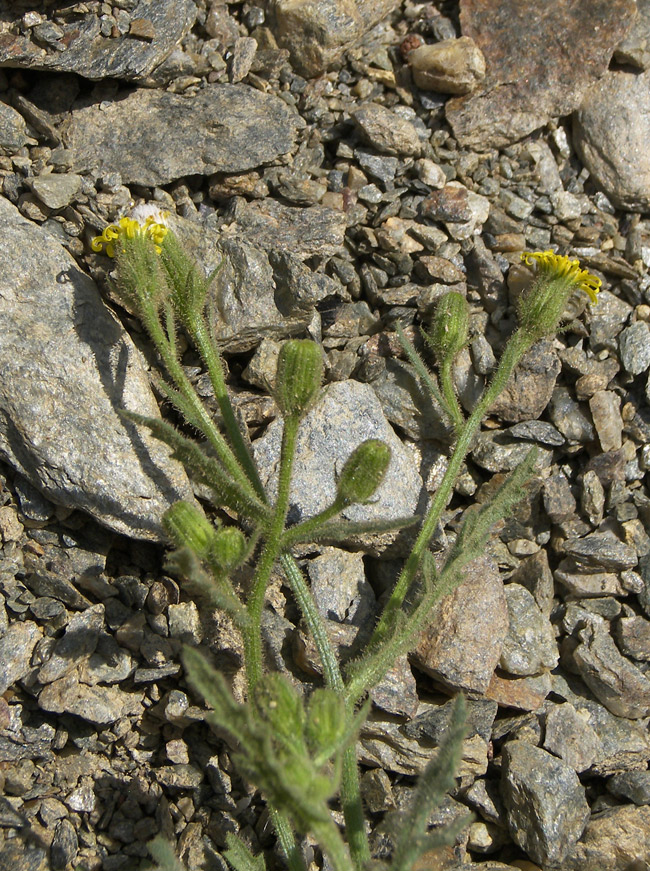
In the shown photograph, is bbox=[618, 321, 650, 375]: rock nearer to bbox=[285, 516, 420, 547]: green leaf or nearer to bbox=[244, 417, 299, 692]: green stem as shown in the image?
bbox=[285, 516, 420, 547]: green leaf

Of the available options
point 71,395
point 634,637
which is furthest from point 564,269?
point 71,395

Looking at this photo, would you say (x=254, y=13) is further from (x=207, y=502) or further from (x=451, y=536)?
(x=451, y=536)

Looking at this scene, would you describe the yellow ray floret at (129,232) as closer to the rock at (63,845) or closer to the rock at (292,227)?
the rock at (292,227)

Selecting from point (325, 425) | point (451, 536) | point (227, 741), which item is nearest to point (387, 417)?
point (325, 425)

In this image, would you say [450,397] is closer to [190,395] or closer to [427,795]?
[190,395]

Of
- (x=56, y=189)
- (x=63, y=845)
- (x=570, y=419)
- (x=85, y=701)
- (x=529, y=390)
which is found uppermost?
(x=56, y=189)

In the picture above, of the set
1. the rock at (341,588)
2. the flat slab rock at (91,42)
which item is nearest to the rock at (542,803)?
the rock at (341,588)
